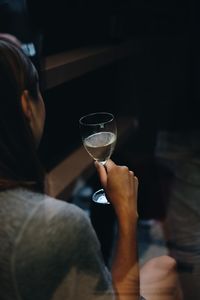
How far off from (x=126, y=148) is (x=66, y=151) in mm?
534

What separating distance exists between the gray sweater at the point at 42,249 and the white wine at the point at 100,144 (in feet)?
0.81

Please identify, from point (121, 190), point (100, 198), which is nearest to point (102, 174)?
point (121, 190)

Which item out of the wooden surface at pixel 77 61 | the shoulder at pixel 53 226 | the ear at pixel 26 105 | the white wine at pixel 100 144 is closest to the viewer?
the shoulder at pixel 53 226

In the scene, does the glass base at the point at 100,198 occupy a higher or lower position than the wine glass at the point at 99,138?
lower

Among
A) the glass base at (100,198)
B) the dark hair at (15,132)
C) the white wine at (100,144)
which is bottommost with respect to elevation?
the glass base at (100,198)

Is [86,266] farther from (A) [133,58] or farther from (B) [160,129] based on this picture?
(B) [160,129]

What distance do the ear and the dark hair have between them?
0.01m

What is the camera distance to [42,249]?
2.02 ft

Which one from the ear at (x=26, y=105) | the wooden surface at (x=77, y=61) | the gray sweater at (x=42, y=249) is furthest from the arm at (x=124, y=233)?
the wooden surface at (x=77, y=61)

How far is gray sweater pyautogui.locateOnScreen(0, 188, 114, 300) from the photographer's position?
609mm

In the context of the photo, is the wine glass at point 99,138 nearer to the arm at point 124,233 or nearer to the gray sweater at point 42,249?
the arm at point 124,233

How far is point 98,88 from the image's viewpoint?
183cm

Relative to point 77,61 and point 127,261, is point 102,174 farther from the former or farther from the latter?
point 77,61

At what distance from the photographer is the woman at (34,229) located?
612 mm
